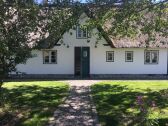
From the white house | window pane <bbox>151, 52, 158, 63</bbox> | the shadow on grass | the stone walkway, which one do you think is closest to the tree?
the shadow on grass

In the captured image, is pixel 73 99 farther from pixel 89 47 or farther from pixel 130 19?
pixel 89 47

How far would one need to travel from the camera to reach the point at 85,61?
107 feet

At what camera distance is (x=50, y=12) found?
1398 centimetres

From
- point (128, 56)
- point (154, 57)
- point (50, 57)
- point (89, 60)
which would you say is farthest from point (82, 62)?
point (154, 57)

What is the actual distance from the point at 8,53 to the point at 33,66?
1919 centimetres

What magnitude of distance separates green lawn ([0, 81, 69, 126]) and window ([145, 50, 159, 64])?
36.3 feet

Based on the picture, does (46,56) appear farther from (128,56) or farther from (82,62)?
(128,56)

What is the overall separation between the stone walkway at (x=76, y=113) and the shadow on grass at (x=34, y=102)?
14.4 inches

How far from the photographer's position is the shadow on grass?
1448 cm

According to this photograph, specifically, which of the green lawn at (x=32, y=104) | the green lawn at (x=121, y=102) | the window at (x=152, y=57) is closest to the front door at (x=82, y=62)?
the window at (x=152, y=57)

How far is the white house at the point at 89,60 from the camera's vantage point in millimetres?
32469

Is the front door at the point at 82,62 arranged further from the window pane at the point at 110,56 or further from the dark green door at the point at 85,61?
the window pane at the point at 110,56

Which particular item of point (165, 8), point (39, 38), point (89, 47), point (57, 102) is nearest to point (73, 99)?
point (57, 102)

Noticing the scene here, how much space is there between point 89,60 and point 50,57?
126 inches
